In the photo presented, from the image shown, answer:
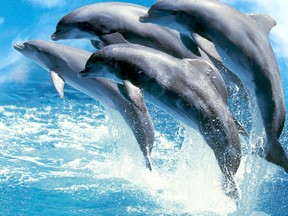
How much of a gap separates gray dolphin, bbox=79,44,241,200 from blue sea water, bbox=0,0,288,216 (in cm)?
60

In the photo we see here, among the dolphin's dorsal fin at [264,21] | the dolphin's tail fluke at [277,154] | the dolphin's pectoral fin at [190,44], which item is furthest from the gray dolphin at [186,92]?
the dolphin's dorsal fin at [264,21]

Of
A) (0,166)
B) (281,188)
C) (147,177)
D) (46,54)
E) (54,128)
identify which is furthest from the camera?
(54,128)

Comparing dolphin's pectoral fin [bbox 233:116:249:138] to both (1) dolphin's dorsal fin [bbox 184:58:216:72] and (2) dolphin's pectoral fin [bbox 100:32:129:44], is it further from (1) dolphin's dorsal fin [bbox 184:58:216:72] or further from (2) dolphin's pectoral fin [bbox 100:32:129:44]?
(2) dolphin's pectoral fin [bbox 100:32:129:44]

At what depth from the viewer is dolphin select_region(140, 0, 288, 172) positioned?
6543mm

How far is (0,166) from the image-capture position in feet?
42.5

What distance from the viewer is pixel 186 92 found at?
21.7 ft

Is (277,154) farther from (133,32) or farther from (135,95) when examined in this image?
(133,32)

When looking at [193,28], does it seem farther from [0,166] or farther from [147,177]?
[0,166]

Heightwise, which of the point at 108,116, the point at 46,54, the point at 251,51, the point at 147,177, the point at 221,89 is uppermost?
the point at 251,51

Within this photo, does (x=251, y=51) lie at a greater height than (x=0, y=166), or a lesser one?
greater

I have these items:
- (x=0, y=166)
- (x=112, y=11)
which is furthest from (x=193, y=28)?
(x=0, y=166)

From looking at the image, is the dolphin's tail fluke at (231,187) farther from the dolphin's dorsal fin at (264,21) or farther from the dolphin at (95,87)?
the dolphin's dorsal fin at (264,21)

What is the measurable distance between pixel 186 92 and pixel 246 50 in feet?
2.89

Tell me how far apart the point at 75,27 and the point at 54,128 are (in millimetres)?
10309
